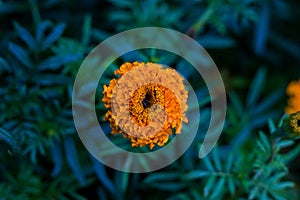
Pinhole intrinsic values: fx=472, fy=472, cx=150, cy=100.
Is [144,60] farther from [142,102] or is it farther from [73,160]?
[73,160]

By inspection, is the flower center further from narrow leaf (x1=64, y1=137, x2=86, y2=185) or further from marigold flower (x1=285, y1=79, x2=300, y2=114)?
marigold flower (x1=285, y1=79, x2=300, y2=114)

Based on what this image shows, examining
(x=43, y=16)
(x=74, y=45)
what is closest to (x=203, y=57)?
(x=74, y=45)

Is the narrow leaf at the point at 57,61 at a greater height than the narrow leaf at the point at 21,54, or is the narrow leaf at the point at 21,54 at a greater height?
the narrow leaf at the point at 21,54

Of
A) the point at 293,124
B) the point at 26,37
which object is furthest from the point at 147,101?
the point at 26,37

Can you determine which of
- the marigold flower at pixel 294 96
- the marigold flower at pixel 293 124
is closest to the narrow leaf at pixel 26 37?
the marigold flower at pixel 293 124

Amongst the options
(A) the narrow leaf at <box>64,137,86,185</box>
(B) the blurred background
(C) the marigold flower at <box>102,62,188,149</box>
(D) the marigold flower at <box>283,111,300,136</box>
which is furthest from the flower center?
(A) the narrow leaf at <box>64,137,86,185</box>

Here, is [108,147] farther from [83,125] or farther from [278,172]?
[278,172]

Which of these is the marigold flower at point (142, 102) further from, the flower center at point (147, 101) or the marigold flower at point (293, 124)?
the marigold flower at point (293, 124)
